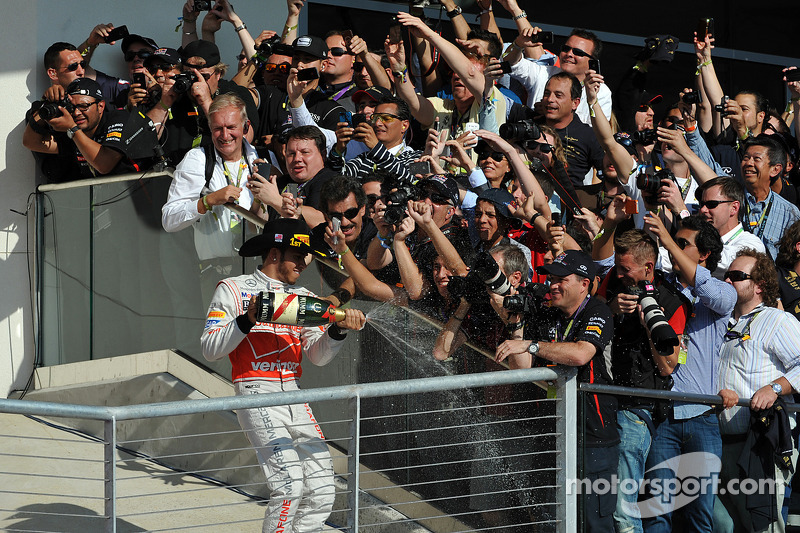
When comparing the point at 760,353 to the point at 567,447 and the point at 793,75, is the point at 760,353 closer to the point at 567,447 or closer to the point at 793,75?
the point at 567,447

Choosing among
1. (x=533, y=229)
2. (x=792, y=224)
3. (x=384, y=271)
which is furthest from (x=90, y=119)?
(x=792, y=224)

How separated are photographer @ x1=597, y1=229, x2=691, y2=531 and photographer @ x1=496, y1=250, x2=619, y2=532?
140mm

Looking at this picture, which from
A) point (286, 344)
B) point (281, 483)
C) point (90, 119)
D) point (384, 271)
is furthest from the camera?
point (90, 119)

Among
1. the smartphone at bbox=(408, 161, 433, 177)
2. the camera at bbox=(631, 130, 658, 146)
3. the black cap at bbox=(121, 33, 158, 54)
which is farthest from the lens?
the black cap at bbox=(121, 33, 158, 54)

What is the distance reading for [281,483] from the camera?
207 inches

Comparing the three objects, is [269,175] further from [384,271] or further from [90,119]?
[90,119]

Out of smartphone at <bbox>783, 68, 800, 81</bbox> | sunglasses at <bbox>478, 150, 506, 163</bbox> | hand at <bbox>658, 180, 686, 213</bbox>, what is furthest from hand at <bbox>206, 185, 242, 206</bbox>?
smartphone at <bbox>783, 68, 800, 81</bbox>

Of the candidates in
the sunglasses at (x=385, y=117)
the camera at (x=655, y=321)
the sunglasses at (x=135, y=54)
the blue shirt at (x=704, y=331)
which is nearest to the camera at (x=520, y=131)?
the sunglasses at (x=385, y=117)

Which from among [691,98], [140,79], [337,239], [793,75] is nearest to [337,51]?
[140,79]

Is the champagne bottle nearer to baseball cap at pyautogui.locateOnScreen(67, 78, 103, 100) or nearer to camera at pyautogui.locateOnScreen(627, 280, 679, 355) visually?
camera at pyautogui.locateOnScreen(627, 280, 679, 355)

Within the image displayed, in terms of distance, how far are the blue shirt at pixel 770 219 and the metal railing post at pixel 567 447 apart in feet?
11.0

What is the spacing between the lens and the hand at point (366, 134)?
7562 mm

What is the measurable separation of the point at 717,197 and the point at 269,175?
285 centimetres

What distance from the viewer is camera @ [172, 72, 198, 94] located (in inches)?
306
